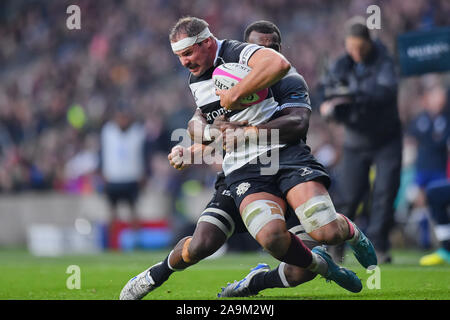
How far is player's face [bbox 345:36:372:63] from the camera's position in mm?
8914

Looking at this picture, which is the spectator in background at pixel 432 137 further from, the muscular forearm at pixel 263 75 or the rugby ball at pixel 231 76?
the muscular forearm at pixel 263 75

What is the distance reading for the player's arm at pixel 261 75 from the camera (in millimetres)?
5234

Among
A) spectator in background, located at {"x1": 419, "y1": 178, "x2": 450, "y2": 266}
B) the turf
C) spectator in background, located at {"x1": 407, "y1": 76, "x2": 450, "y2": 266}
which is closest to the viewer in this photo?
the turf

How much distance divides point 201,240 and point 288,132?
0.95 m

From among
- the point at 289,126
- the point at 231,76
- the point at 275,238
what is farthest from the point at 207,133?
the point at 275,238

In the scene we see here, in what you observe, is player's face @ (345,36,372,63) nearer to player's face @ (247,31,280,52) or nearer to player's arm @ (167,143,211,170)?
player's face @ (247,31,280,52)

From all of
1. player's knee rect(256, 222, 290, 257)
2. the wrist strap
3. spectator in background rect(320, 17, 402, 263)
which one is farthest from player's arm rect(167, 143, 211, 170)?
spectator in background rect(320, 17, 402, 263)

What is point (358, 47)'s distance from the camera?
8.95 m

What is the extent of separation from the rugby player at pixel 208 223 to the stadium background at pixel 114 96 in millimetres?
3814

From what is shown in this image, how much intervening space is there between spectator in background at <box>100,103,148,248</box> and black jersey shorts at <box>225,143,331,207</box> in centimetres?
756

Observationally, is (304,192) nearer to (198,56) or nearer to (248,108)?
(248,108)

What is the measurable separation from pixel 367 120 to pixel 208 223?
3939 mm

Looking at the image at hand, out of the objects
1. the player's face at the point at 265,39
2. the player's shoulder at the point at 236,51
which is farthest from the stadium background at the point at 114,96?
the player's shoulder at the point at 236,51
